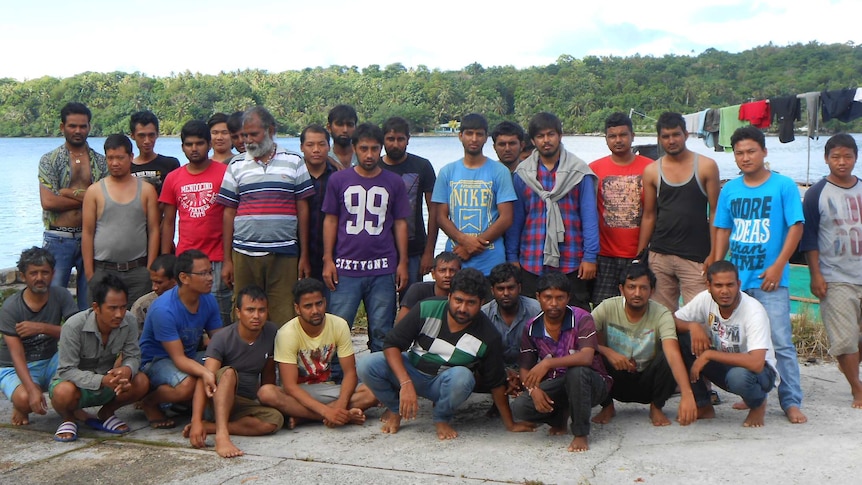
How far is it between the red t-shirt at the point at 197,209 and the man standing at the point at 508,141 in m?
2.05

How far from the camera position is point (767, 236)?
211 inches

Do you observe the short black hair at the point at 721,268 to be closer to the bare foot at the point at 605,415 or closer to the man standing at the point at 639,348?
the man standing at the point at 639,348

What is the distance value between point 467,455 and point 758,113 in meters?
13.1

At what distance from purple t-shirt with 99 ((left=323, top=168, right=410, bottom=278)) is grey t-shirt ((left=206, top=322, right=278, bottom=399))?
925 mm

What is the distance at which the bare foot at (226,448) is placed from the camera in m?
4.65

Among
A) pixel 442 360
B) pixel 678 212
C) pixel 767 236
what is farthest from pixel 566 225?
pixel 442 360

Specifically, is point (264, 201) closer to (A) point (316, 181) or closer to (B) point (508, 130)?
(A) point (316, 181)

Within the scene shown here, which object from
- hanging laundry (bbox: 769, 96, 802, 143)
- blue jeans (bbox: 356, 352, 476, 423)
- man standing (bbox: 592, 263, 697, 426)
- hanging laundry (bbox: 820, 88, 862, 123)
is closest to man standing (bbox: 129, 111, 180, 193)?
blue jeans (bbox: 356, 352, 476, 423)

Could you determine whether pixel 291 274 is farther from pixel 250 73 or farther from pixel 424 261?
pixel 250 73

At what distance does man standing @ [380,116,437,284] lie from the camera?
6.25 m

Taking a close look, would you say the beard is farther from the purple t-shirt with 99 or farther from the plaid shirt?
the plaid shirt

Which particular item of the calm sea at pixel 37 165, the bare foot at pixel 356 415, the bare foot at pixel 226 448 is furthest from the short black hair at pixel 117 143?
the calm sea at pixel 37 165

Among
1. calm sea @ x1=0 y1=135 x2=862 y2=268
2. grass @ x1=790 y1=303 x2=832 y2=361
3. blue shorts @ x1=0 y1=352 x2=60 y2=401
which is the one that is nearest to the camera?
blue shorts @ x1=0 y1=352 x2=60 y2=401

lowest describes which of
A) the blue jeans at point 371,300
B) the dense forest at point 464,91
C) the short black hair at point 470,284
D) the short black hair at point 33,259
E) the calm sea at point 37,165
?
the calm sea at point 37,165
